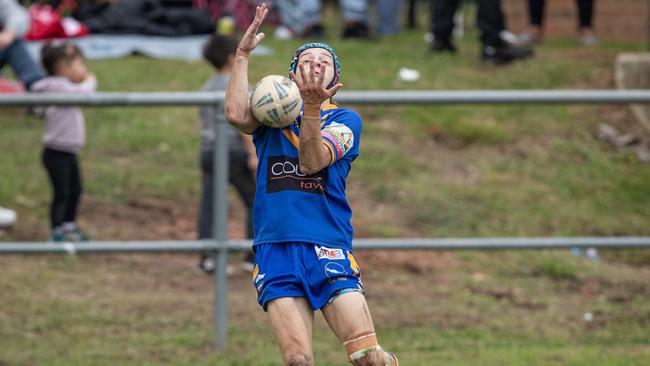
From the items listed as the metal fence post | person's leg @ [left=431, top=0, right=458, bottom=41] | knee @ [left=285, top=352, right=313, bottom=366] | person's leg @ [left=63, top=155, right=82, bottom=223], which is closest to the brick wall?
person's leg @ [left=431, top=0, right=458, bottom=41]

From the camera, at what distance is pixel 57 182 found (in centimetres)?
838

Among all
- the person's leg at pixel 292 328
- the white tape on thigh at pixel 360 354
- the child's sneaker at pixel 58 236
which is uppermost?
the person's leg at pixel 292 328

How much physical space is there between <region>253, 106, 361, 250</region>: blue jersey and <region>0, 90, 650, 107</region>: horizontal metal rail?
1701mm

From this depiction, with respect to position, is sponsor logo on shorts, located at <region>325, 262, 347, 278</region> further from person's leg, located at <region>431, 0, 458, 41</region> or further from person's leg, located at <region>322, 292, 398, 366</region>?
person's leg, located at <region>431, 0, 458, 41</region>

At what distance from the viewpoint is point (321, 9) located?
15.0 metres

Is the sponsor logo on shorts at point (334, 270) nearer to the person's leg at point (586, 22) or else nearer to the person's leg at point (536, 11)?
the person's leg at point (536, 11)

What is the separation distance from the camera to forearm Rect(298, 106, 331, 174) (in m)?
4.29

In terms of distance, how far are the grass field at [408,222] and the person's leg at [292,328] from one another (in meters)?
2.08

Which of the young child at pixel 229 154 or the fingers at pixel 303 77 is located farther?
the young child at pixel 229 154

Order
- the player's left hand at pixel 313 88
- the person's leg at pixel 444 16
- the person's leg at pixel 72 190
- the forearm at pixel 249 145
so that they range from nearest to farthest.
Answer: the player's left hand at pixel 313 88 → the forearm at pixel 249 145 → the person's leg at pixel 72 190 → the person's leg at pixel 444 16

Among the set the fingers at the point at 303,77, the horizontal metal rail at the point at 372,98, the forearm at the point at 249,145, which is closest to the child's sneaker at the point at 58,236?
the forearm at the point at 249,145

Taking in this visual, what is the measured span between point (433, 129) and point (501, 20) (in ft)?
6.38

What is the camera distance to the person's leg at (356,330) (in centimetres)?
445

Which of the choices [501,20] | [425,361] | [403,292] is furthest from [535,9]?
[425,361]
